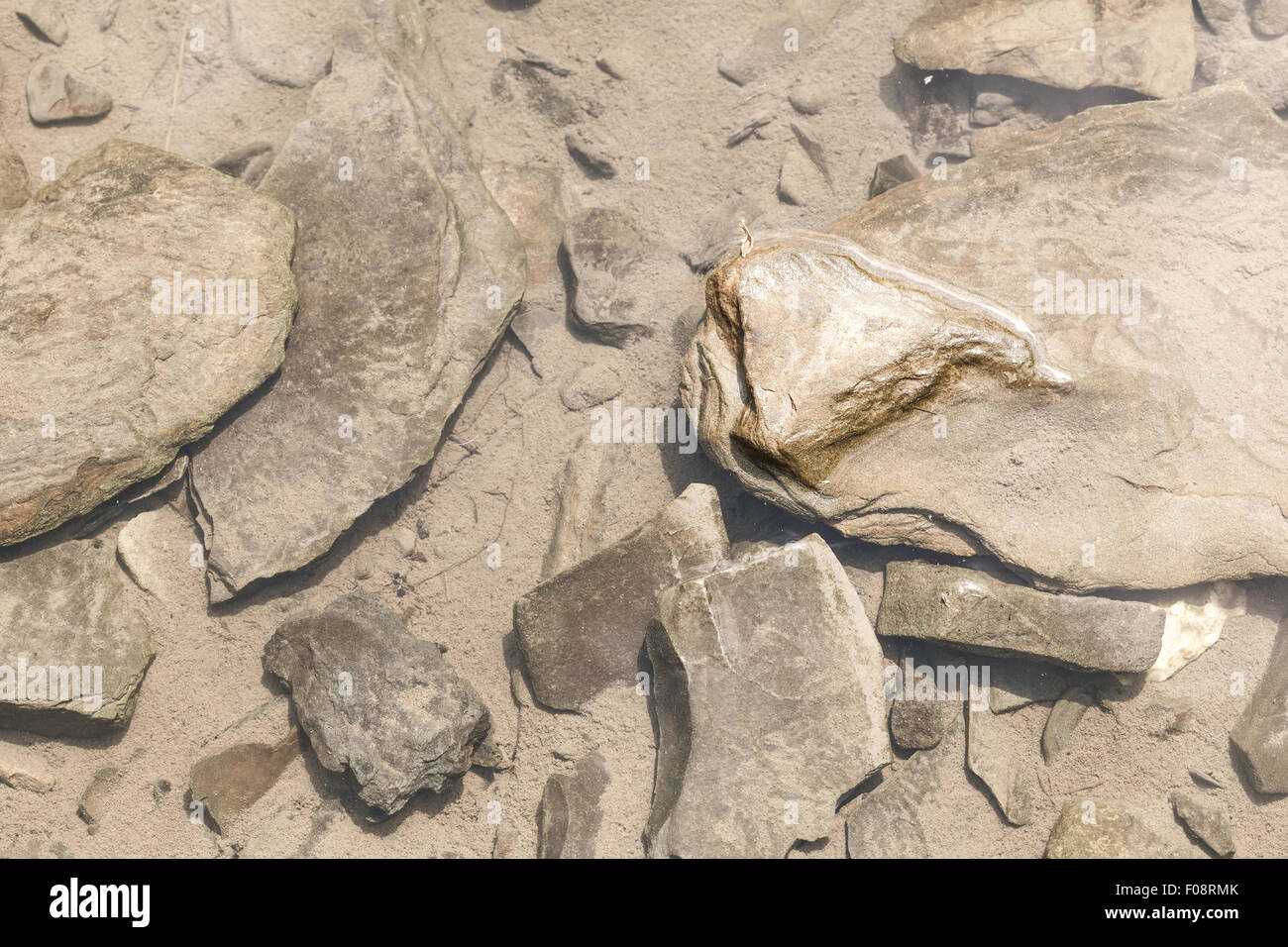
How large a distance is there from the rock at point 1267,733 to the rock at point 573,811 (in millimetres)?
2547

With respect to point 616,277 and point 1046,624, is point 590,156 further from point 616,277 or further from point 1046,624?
point 1046,624

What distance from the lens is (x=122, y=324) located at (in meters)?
3.51

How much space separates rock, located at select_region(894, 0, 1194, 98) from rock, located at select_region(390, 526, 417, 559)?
10.2 feet

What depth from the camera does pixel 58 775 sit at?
375 cm

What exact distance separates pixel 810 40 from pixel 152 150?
289 cm

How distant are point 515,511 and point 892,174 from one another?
2.20 meters

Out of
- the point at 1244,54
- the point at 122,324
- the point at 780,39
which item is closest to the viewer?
the point at 122,324

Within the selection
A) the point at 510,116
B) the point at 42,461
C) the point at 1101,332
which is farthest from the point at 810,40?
the point at 42,461

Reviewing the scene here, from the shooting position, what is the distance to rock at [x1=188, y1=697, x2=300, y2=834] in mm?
3658

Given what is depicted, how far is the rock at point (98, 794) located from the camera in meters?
3.69

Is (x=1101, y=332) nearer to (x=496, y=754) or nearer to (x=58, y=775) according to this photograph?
(x=496, y=754)

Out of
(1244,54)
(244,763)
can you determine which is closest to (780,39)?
(1244,54)

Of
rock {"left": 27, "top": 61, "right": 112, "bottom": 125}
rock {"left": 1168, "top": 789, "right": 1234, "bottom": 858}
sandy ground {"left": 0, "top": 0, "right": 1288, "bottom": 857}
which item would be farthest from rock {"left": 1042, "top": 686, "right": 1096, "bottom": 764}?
rock {"left": 27, "top": 61, "right": 112, "bottom": 125}

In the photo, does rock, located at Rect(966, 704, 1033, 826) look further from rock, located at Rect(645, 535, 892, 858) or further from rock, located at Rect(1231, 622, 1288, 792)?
rock, located at Rect(1231, 622, 1288, 792)
